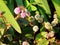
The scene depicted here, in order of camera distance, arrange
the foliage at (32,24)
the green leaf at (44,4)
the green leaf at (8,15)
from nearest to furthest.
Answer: the green leaf at (8,15) < the foliage at (32,24) < the green leaf at (44,4)

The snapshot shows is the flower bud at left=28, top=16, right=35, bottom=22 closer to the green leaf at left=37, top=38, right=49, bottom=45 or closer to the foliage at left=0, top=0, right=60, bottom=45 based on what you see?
the foliage at left=0, top=0, right=60, bottom=45

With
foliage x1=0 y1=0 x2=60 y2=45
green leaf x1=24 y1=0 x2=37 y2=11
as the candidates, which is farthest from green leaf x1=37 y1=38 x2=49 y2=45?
green leaf x1=24 y1=0 x2=37 y2=11

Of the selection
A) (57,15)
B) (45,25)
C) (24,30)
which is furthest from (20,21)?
→ (57,15)

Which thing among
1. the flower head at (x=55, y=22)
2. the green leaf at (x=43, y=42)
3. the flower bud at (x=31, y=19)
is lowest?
the green leaf at (x=43, y=42)

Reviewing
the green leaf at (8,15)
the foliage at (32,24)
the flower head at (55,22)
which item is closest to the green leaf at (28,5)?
the foliage at (32,24)

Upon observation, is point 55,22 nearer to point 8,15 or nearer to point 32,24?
point 32,24

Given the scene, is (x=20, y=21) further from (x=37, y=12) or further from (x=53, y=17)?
(x=53, y=17)

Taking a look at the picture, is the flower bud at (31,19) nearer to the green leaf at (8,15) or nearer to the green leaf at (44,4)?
the green leaf at (44,4)

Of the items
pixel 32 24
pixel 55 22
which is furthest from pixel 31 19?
pixel 55 22

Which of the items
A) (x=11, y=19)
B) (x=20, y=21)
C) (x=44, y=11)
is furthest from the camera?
(x=44, y=11)

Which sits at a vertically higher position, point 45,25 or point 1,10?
point 1,10

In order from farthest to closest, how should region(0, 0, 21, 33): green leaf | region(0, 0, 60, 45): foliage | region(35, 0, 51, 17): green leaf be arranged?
region(35, 0, 51, 17): green leaf < region(0, 0, 60, 45): foliage < region(0, 0, 21, 33): green leaf
